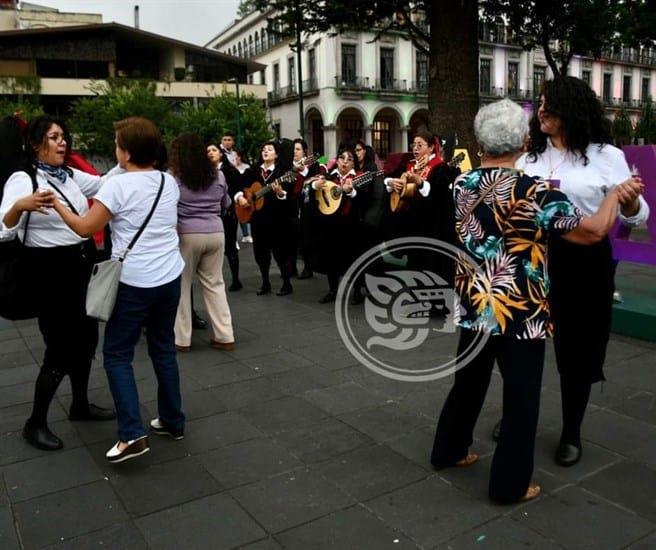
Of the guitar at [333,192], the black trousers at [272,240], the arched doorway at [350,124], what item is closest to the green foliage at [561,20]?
the guitar at [333,192]

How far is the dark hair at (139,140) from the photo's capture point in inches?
141

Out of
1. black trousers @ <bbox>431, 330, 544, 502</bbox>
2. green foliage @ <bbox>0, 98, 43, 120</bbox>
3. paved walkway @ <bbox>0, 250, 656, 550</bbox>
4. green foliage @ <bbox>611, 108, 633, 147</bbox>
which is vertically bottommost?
paved walkway @ <bbox>0, 250, 656, 550</bbox>

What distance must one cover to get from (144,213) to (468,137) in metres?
7.59

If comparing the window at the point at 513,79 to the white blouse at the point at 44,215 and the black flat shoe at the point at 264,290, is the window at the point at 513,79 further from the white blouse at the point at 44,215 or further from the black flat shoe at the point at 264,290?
the white blouse at the point at 44,215

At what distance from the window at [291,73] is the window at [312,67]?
2853mm

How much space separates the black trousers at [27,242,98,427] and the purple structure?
4.72 metres

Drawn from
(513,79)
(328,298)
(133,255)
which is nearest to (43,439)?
(133,255)

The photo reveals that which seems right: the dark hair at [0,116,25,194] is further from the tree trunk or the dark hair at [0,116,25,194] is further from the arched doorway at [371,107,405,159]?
the arched doorway at [371,107,405,159]

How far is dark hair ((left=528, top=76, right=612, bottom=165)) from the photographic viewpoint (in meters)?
3.42

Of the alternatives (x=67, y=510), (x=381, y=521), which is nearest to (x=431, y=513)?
(x=381, y=521)

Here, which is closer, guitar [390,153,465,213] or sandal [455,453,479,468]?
sandal [455,453,479,468]

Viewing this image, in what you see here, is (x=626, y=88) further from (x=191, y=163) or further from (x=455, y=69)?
(x=191, y=163)

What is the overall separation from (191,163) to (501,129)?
3.29 meters

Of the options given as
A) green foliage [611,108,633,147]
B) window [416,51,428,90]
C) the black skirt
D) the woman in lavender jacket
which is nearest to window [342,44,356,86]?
window [416,51,428,90]
